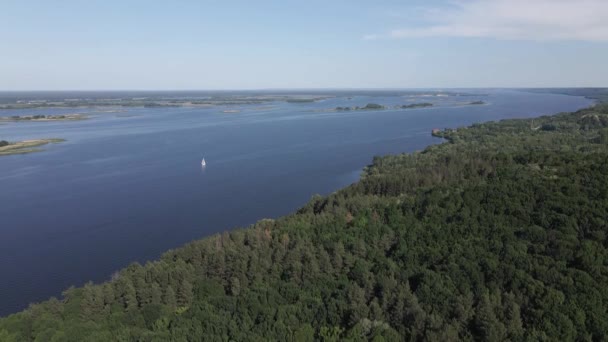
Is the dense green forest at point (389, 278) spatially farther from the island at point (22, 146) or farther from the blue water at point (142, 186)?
the island at point (22, 146)

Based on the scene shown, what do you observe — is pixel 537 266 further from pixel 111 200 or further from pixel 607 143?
pixel 607 143

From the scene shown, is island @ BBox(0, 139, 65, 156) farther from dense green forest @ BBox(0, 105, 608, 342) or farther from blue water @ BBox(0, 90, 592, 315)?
dense green forest @ BBox(0, 105, 608, 342)

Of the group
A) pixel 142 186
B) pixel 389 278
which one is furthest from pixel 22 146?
pixel 389 278

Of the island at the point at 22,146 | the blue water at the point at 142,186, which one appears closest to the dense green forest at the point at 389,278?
the blue water at the point at 142,186

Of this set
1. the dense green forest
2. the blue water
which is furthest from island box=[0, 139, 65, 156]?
the dense green forest

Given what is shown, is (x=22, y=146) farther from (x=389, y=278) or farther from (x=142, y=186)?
(x=389, y=278)

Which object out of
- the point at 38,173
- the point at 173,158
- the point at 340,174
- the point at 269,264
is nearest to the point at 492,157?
the point at 340,174
